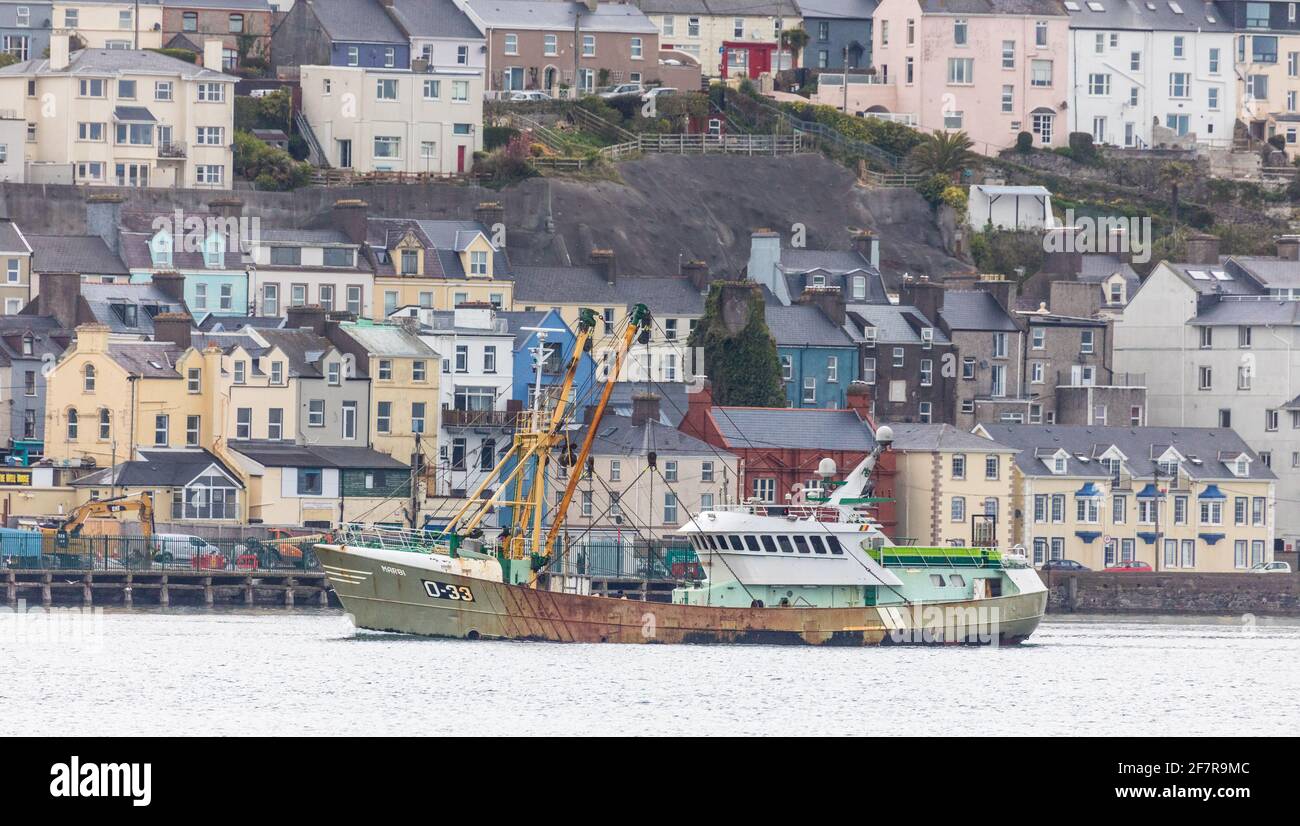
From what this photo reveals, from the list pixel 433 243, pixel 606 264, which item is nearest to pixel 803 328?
pixel 606 264

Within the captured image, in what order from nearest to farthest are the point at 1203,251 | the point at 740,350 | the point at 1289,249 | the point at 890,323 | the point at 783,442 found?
the point at 783,442, the point at 740,350, the point at 890,323, the point at 1289,249, the point at 1203,251

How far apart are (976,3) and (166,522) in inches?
2379

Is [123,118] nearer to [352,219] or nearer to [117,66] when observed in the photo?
[117,66]

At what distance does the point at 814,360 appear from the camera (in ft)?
397

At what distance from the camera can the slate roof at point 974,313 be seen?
124m

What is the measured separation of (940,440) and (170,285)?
28.7 metres

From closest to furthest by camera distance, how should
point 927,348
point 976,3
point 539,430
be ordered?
1. point 539,430
2. point 927,348
3. point 976,3

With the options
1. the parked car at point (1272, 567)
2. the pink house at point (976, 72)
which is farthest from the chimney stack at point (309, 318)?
the pink house at point (976, 72)

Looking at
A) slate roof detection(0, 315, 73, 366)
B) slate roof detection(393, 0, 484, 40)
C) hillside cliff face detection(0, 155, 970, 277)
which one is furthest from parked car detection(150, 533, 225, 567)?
slate roof detection(393, 0, 484, 40)

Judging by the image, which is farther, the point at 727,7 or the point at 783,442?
the point at 727,7

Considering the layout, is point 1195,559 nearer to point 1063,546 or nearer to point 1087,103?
point 1063,546
